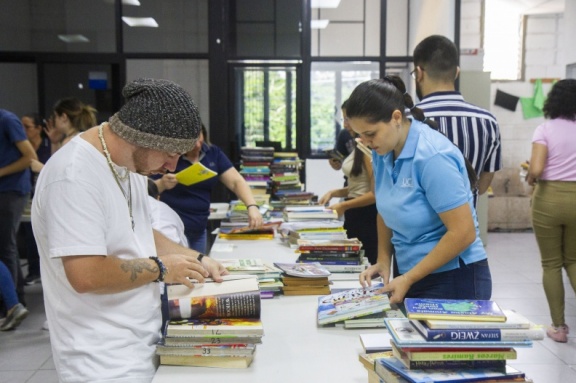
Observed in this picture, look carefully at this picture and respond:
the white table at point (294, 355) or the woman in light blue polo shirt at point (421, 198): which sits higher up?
the woman in light blue polo shirt at point (421, 198)

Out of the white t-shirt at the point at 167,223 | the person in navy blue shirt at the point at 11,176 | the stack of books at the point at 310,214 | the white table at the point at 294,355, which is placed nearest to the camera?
the white table at the point at 294,355

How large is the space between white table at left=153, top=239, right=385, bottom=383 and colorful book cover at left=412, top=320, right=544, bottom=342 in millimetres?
386

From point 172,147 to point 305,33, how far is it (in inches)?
252

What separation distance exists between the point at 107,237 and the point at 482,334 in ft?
3.03

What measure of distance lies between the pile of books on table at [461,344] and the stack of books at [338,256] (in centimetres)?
139

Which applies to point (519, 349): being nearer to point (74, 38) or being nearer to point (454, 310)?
point (454, 310)

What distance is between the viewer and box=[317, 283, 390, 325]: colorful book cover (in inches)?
75.5

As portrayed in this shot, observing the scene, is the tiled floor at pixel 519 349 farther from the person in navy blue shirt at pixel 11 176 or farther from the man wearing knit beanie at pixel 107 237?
the man wearing knit beanie at pixel 107 237

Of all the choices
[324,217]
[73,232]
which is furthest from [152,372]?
[324,217]

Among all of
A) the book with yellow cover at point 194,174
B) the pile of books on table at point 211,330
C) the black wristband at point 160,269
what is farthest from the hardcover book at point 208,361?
the book with yellow cover at point 194,174

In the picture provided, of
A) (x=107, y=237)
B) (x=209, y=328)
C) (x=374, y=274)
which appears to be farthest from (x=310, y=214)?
(x=107, y=237)

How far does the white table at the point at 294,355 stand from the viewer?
61.1 inches

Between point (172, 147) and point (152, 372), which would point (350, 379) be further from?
point (172, 147)

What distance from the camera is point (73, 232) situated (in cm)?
142
